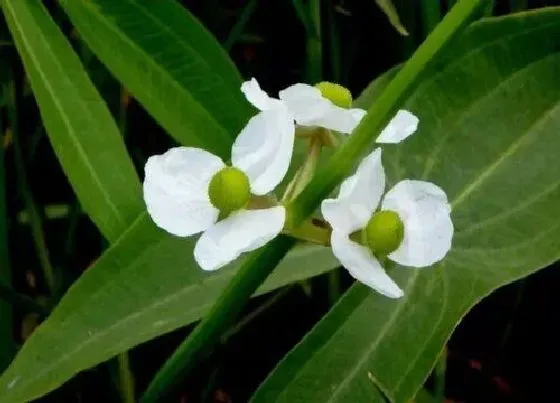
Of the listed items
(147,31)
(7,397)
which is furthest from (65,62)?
(7,397)

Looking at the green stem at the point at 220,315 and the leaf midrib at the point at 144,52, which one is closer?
the green stem at the point at 220,315

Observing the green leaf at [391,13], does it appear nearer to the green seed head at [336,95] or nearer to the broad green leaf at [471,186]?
the broad green leaf at [471,186]

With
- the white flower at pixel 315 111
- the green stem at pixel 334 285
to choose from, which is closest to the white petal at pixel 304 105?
the white flower at pixel 315 111

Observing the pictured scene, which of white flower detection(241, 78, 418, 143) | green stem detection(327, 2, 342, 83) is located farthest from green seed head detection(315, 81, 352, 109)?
green stem detection(327, 2, 342, 83)

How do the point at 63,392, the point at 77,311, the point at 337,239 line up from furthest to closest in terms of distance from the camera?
1. the point at 63,392
2. the point at 77,311
3. the point at 337,239

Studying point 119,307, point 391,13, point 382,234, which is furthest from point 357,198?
point 391,13

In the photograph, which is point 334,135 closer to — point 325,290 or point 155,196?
point 155,196
